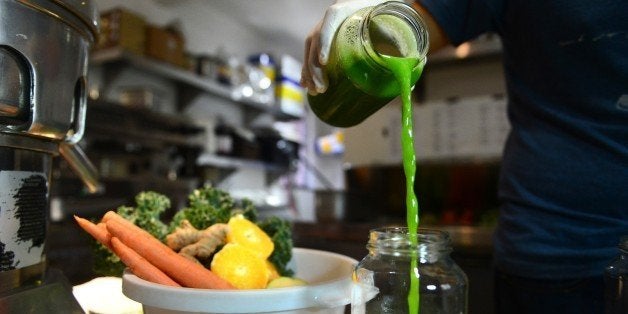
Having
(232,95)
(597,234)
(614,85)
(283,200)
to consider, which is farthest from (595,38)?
(283,200)

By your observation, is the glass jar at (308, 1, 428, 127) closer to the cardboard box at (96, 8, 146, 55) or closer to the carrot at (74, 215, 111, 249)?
the carrot at (74, 215, 111, 249)

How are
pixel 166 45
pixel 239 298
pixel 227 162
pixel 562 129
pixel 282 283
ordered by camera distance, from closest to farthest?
pixel 239 298
pixel 282 283
pixel 562 129
pixel 166 45
pixel 227 162

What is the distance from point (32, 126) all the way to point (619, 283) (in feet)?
2.05

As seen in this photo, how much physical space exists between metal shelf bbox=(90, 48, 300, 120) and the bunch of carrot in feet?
7.67

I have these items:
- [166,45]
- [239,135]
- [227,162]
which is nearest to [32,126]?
[166,45]

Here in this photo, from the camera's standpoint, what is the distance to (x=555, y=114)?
74 cm

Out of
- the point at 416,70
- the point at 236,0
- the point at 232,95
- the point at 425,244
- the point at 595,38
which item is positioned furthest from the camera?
the point at 236,0

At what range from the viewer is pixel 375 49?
53 centimetres

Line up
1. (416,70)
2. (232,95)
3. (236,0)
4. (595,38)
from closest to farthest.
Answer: (416,70) < (595,38) < (232,95) < (236,0)

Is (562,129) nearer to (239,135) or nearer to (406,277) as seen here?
(406,277)

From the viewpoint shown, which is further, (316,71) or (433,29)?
(433,29)

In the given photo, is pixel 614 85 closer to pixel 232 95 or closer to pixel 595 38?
pixel 595 38

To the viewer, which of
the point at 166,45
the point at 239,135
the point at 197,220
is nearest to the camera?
the point at 197,220

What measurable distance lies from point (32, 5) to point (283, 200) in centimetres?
464
